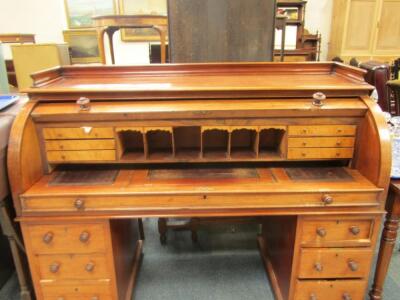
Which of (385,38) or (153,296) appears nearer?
(153,296)

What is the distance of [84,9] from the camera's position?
5027 millimetres

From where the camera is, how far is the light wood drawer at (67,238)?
47.7 inches

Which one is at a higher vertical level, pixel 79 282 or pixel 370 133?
pixel 370 133

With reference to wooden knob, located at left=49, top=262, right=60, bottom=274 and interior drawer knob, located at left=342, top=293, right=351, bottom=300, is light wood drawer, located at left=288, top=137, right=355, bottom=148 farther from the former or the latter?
wooden knob, located at left=49, top=262, right=60, bottom=274

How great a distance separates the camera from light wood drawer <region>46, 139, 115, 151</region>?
4.10 feet

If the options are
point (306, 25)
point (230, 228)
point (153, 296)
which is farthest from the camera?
point (306, 25)

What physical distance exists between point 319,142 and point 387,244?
0.54 metres

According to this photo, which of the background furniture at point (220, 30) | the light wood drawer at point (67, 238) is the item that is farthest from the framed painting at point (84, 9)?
the light wood drawer at point (67, 238)

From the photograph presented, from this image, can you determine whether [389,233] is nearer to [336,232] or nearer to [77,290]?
[336,232]

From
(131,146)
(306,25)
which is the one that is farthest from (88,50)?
(131,146)

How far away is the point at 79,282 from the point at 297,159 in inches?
41.3

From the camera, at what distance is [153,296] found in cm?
167

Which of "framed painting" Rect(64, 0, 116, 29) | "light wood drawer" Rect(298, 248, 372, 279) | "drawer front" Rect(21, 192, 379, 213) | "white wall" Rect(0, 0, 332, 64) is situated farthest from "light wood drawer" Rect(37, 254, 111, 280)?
"framed painting" Rect(64, 0, 116, 29)

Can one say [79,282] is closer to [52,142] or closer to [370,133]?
[52,142]
